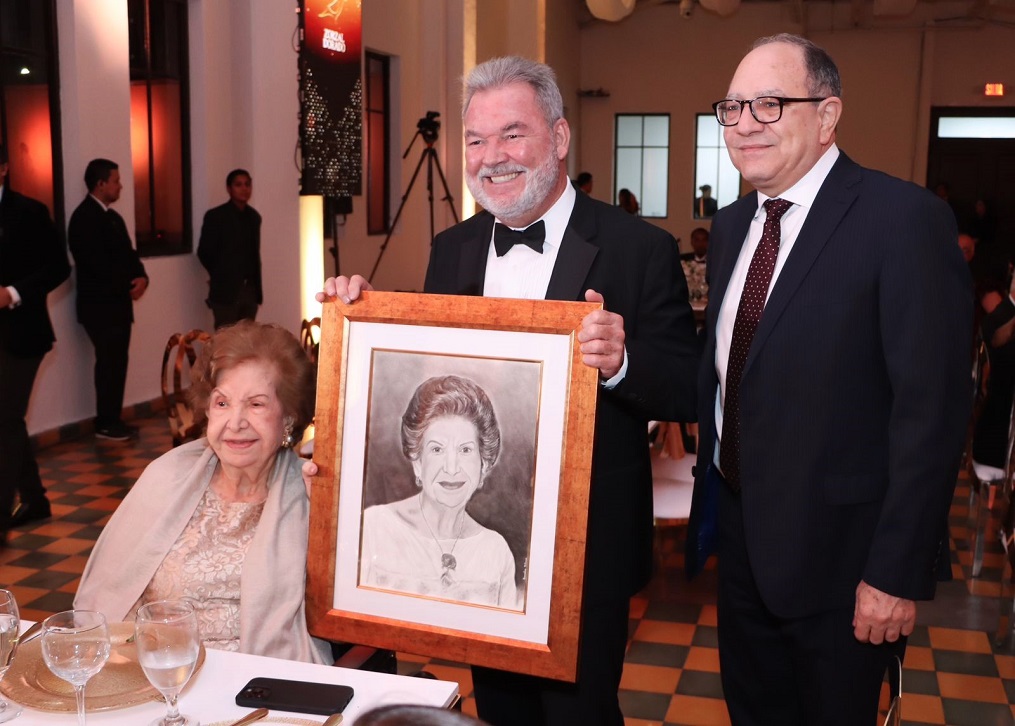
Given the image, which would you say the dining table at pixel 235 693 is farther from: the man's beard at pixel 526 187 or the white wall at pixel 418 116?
the white wall at pixel 418 116

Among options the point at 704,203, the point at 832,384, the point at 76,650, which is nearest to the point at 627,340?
the point at 832,384

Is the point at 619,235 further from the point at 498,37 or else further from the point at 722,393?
the point at 498,37

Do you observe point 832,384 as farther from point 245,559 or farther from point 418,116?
point 418,116

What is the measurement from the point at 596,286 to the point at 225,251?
22.8 feet

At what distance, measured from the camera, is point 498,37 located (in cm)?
1513

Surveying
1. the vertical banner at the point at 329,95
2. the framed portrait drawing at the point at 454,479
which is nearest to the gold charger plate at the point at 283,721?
the framed portrait drawing at the point at 454,479

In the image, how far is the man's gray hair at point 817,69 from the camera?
81.4 inches

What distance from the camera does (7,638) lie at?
5.50 ft

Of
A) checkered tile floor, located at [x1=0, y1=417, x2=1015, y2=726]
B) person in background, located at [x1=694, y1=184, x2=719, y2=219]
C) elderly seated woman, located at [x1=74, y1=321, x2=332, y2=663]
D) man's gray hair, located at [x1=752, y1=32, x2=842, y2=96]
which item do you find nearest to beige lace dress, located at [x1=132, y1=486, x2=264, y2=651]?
elderly seated woman, located at [x1=74, y1=321, x2=332, y2=663]

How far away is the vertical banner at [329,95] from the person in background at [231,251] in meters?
1.01

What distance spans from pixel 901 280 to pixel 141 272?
6.51m

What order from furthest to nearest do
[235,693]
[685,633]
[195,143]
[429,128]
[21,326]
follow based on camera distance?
1. [429,128]
2. [195,143]
3. [21,326]
4. [685,633]
5. [235,693]

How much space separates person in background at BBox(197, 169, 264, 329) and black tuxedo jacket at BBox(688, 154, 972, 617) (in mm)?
7057

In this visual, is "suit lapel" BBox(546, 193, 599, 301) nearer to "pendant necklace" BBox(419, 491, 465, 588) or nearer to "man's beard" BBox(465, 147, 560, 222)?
"man's beard" BBox(465, 147, 560, 222)
